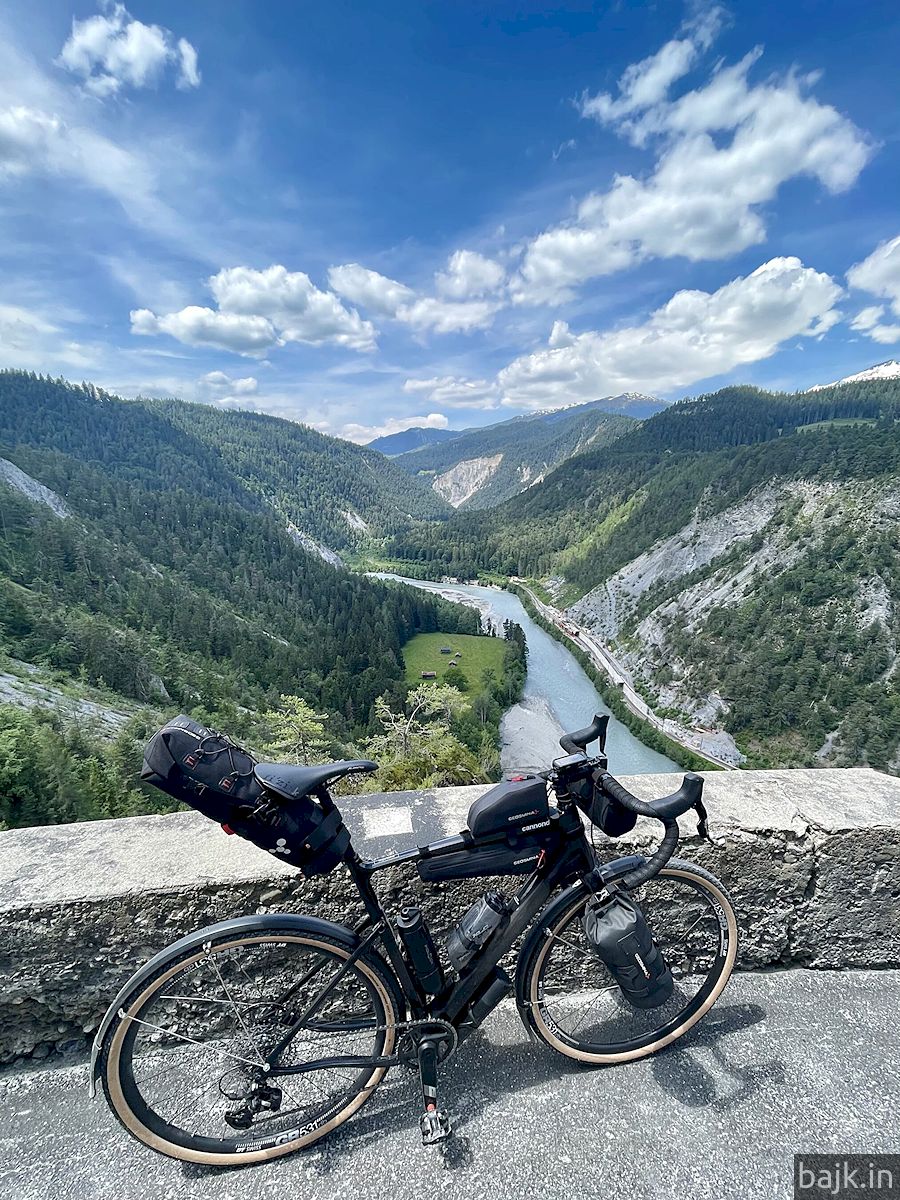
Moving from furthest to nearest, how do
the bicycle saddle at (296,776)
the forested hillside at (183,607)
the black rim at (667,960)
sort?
the forested hillside at (183,607) → the black rim at (667,960) → the bicycle saddle at (296,776)

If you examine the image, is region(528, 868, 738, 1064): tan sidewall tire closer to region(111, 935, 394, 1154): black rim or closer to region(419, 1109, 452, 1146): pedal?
region(419, 1109, 452, 1146): pedal

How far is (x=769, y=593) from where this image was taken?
90.3 m

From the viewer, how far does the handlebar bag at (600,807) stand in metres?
2.24

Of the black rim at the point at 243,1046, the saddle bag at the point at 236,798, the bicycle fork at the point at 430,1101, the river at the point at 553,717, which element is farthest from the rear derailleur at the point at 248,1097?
the river at the point at 553,717

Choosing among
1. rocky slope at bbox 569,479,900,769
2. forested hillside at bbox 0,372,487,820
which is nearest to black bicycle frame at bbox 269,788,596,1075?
forested hillside at bbox 0,372,487,820

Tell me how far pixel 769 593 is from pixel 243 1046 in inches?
4111

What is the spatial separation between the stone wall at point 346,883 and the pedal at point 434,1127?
68 cm

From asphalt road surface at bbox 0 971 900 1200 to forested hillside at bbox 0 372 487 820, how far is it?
13.5 meters

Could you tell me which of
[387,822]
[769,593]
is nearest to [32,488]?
[387,822]

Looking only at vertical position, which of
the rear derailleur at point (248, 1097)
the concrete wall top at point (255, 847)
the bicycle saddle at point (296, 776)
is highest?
the bicycle saddle at point (296, 776)

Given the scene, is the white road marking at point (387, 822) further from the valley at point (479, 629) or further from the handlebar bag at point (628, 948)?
the valley at point (479, 629)

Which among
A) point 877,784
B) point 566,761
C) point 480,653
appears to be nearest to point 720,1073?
point 566,761

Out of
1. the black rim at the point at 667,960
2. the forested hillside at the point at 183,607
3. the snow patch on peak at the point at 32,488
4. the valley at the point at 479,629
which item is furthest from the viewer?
the snow patch on peak at the point at 32,488

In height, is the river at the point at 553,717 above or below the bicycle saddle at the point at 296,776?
below
